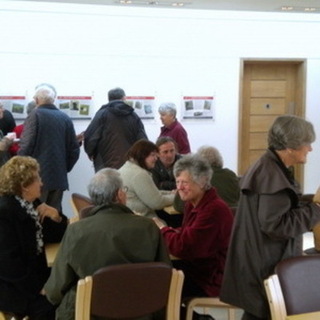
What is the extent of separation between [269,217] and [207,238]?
584 millimetres

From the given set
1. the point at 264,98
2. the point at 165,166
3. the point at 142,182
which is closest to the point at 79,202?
the point at 142,182

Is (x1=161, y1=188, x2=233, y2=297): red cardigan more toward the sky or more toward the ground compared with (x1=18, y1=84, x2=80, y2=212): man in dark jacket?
more toward the ground

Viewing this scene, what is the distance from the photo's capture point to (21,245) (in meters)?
2.58

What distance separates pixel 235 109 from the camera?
6789 mm

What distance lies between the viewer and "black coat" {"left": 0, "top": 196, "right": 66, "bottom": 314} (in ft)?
8.26

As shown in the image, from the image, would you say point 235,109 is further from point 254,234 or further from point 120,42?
point 254,234

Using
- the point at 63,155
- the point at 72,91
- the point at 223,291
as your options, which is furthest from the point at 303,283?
the point at 72,91

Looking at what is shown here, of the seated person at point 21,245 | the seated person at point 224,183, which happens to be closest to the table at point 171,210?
the seated person at point 224,183

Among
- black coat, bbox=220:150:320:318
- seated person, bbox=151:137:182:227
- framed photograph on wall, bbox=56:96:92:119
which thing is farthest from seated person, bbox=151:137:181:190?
black coat, bbox=220:150:320:318

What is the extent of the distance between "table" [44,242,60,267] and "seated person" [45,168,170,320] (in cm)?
35

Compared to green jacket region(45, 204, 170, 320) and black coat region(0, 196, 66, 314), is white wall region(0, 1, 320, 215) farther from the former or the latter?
green jacket region(45, 204, 170, 320)

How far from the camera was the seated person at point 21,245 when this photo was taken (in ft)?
8.28

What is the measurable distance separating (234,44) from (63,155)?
2919 millimetres

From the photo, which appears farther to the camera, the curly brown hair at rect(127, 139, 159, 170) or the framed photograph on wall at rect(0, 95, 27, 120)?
the framed photograph on wall at rect(0, 95, 27, 120)
